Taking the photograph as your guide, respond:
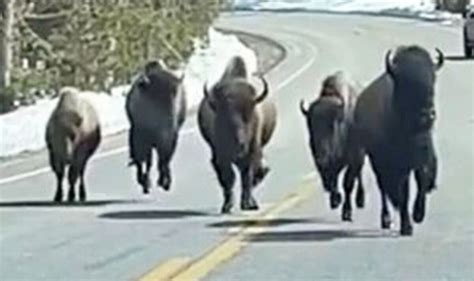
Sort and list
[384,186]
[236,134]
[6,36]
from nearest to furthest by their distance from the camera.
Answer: [384,186], [236,134], [6,36]

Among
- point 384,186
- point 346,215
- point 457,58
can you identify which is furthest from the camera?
point 457,58

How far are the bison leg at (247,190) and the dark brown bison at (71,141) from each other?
7.36ft

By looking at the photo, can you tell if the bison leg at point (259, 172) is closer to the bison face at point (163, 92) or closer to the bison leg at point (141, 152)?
the bison face at point (163, 92)

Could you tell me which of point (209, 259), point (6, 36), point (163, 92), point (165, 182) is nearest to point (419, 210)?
point (209, 259)

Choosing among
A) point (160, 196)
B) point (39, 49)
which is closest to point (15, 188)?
point (160, 196)

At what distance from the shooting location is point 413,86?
51.4ft

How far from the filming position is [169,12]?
40.5m

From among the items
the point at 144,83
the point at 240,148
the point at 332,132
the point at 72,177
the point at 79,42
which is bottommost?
the point at 72,177

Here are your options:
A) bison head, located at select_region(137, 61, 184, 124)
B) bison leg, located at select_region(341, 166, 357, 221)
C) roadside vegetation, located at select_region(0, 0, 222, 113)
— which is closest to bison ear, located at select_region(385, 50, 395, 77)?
bison leg, located at select_region(341, 166, 357, 221)

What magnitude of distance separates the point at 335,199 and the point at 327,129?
2.61 feet

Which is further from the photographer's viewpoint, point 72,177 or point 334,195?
point 72,177

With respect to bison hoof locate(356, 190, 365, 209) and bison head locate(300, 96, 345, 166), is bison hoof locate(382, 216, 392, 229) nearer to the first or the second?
bison head locate(300, 96, 345, 166)

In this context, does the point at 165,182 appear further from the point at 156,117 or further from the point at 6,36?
the point at 6,36

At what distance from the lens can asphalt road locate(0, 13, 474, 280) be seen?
13.6 meters
